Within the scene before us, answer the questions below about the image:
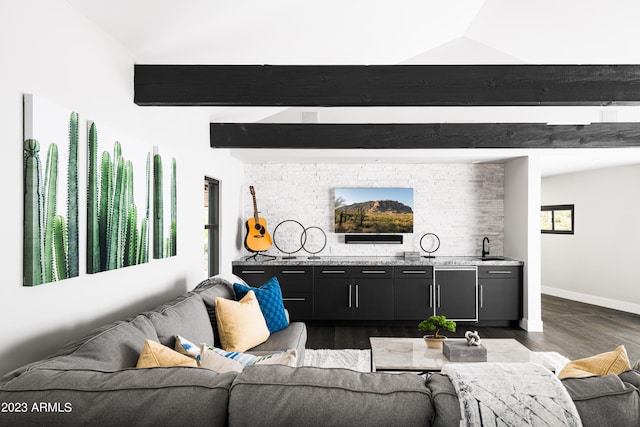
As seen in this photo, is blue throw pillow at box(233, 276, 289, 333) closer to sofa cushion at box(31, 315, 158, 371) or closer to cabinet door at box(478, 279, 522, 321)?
sofa cushion at box(31, 315, 158, 371)

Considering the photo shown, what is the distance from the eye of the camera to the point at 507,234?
627 centimetres

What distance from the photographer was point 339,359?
4.38 metres

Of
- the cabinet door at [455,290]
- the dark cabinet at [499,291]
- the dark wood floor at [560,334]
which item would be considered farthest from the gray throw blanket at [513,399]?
the dark cabinet at [499,291]

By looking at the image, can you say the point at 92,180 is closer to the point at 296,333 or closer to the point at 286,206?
the point at 296,333

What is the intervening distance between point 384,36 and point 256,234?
11.0 ft

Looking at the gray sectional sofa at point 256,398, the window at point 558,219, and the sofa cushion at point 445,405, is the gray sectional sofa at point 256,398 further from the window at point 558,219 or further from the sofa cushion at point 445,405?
the window at point 558,219

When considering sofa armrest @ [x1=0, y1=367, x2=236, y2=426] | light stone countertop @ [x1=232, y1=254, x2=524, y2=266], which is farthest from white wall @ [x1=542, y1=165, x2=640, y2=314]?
sofa armrest @ [x1=0, y1=367, x2=236, y2=426]

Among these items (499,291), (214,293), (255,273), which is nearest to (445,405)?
(214,293)

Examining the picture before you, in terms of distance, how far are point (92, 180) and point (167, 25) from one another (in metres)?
1.02

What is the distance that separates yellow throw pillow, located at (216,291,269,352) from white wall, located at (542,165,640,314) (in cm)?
631

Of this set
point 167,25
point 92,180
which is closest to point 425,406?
point 92,180

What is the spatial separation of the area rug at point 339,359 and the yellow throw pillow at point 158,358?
2431 millimetres

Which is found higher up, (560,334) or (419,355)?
(419,355)

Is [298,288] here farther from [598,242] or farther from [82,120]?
[598,242]
